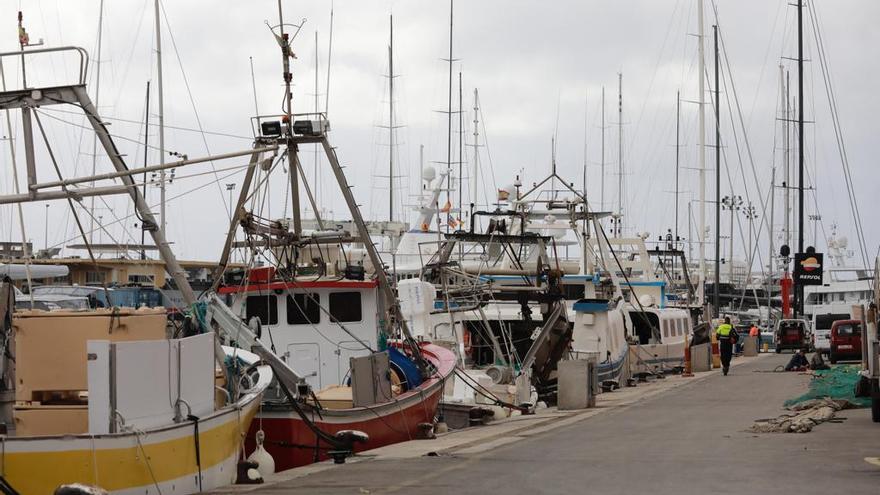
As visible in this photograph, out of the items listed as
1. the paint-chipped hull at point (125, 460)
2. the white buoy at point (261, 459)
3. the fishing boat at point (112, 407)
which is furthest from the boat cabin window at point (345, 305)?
the paint-chipped hull at point (125, 460)

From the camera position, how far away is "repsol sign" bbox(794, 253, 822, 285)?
172 feet

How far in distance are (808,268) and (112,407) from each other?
4523 centimetres

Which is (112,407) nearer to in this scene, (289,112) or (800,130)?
(289,112)

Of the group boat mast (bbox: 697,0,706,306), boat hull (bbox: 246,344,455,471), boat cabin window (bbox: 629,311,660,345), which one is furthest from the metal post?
boat hull (bbox: 246,344,455,471)

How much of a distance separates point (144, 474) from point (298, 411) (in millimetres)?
4035

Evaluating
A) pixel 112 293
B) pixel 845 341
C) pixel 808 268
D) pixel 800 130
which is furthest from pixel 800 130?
pixel 112 293

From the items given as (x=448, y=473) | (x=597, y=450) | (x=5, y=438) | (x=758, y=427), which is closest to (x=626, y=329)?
(x=758, y=427)

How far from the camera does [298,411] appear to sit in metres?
15.5

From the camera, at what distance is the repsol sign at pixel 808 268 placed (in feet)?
Answer: 172

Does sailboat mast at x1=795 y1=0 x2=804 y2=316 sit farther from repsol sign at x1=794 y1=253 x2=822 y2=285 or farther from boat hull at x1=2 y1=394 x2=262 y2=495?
boat hull at x1=2 y1=394 x2=262 y2=495

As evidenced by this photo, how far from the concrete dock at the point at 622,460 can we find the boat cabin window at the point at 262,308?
329 centimetres

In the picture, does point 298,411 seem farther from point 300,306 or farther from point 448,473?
point 300,306

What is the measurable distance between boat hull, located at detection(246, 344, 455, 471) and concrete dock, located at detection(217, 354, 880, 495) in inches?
17.7

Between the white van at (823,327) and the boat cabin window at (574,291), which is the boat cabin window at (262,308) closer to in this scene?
the boat cabin window at (574,291)
